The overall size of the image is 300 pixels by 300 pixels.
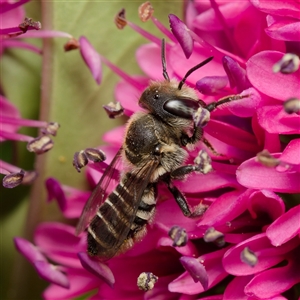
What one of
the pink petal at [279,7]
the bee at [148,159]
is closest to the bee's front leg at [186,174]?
the bee at [148,159]

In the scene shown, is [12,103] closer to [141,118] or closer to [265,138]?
[141,118]

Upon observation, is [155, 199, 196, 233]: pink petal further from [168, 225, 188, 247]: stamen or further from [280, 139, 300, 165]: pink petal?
[280, 139, 300, 165]: pink petal

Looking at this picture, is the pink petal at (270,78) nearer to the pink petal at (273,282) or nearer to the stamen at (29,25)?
the pink petal at (273,282)

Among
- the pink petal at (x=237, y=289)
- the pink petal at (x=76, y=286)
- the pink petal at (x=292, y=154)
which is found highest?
the pink petal at (x=292, y=154)

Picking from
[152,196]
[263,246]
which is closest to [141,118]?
[152,196]

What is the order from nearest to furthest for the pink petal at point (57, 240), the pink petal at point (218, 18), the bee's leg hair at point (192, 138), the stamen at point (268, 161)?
the stamen at point (268, 161)
the bee's leg hair at point (192, 138)
the pink petal at point (218, 18)
the pink petal at point (57, 240)
